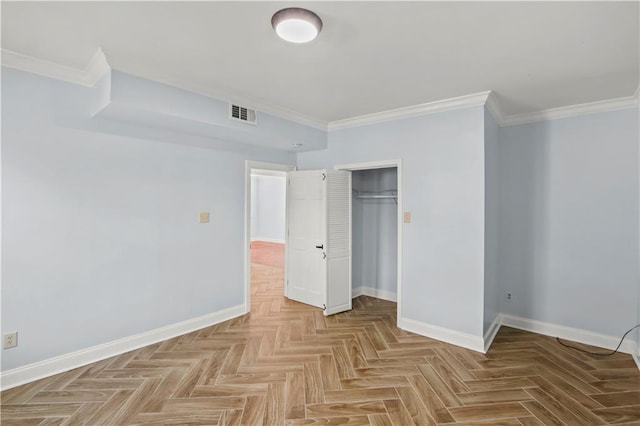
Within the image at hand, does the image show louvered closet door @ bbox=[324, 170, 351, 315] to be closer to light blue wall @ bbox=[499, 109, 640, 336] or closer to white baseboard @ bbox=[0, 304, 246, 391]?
white baseboard @ bbox=[0, 304, 246, 391]

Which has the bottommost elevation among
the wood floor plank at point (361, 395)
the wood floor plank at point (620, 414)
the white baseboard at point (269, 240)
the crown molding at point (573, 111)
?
the wood floor plank at point (620, 414)

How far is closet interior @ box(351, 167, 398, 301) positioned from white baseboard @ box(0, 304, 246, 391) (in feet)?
7.26

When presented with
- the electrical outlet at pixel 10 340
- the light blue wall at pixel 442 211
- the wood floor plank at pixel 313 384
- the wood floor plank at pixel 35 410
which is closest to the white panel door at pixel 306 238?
the light blue wall at pixel 442 211

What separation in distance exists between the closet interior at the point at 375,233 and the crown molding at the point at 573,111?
166 centimetres

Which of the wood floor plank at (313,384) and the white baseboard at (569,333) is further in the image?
the white baseboard at (569,333)

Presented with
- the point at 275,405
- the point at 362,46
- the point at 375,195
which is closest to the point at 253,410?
the point at 275,405

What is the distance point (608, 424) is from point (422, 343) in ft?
4.96

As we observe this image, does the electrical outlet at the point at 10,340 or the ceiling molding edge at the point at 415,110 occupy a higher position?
the ceiling molding edge at the point at 415,110

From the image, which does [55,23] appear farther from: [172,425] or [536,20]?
[536,20]

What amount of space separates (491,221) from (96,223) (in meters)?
4.06

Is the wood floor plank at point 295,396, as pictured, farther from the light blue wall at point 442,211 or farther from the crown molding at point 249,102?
the crown molding at point 249,102

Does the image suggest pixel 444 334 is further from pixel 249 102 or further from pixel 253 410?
pixel 249 102

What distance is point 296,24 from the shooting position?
188 centimetres

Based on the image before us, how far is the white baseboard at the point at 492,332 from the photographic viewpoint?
3291mm
